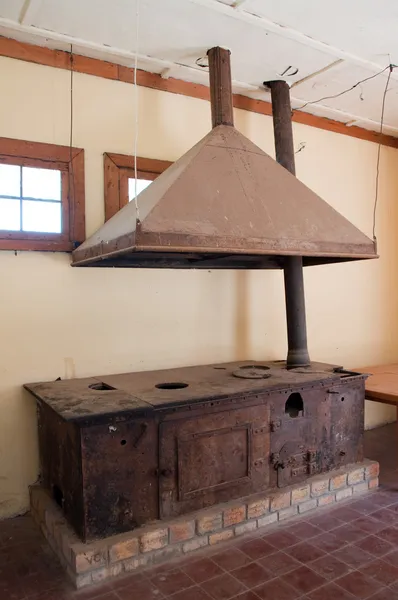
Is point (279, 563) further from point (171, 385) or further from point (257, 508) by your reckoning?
point (171, 385)

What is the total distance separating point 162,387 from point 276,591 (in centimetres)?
119

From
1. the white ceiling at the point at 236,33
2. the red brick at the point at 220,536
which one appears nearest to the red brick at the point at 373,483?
the red brick at the point at 220,536

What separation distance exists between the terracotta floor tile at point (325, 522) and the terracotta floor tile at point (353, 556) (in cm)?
23

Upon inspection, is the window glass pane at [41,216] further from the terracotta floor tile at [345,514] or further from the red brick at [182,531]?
the terracotta floor tile at [345,514]

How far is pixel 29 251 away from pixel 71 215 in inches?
14.2

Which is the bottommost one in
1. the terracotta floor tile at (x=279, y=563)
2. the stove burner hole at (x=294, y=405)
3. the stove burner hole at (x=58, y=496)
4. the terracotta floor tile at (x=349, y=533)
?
the terracotta floor tile at (x=279, y=563)

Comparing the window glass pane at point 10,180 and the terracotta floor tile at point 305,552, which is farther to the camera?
the window glass pane at point 10,180

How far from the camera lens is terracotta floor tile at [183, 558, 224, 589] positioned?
2.16 metres

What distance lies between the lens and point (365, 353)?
14.8 ft

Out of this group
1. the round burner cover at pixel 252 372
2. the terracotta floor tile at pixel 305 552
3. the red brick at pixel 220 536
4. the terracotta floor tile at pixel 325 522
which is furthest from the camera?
the round burner cover at pixel 252 372

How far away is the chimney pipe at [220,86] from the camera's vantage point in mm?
2969

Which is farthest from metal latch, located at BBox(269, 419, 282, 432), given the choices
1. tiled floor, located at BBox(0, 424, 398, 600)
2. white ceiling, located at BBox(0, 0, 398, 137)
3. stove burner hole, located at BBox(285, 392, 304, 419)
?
white ceiling, located at BBox(0, 0, 398, 137)

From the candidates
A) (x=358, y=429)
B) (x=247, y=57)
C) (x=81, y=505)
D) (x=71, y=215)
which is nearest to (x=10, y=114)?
(x=71, y=215)

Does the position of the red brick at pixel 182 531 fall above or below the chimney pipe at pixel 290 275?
below
